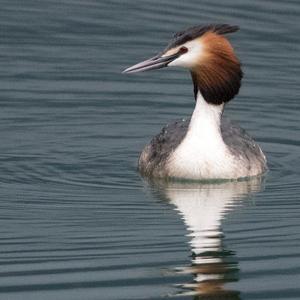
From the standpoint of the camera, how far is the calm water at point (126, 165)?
41.8ft

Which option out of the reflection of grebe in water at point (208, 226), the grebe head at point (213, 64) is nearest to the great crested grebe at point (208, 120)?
the grebe head at point (213, 64)

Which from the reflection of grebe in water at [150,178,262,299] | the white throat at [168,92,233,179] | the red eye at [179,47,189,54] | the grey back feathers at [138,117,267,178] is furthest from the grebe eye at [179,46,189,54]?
the reflection of grebe in water at [150,178,262,299]

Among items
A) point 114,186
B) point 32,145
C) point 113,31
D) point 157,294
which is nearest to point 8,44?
point 113,31

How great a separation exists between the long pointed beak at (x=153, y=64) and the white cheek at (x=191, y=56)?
109 mm

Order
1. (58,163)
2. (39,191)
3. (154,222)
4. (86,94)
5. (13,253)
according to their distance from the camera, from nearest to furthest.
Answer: (13,253), (154,222), (39,191), (58,163), (86,94)

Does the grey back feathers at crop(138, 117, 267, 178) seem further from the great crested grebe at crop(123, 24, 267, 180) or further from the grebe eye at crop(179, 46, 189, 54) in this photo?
the grebe eye at crop(179, 46, 189, 54)

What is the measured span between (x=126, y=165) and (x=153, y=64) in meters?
1.51

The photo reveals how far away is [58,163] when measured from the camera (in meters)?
16.7

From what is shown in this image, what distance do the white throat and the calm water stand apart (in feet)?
0.54

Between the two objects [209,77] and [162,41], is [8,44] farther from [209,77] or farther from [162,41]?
[209,77]

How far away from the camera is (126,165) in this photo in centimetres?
1692

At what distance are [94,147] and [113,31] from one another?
4.84 metres

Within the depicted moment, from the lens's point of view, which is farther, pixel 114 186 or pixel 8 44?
pixel 8 44

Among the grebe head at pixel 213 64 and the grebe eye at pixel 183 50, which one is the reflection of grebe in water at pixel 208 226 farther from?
the grebe eye at pixel 183 50
